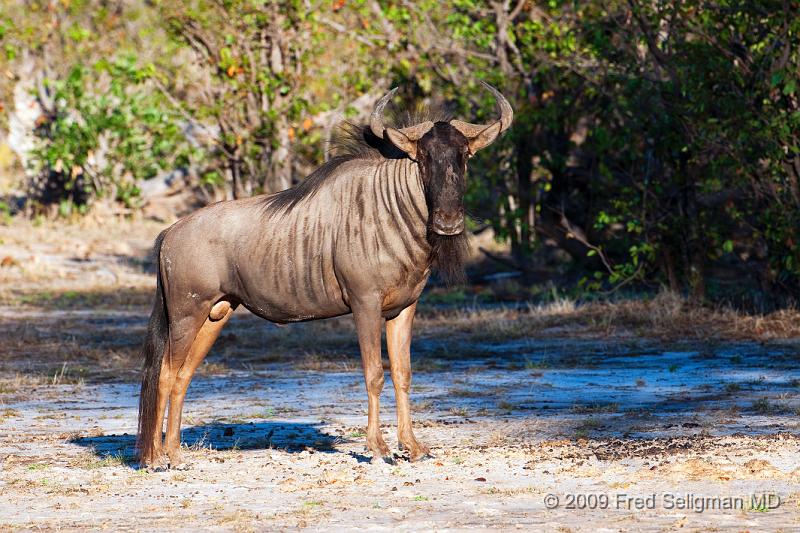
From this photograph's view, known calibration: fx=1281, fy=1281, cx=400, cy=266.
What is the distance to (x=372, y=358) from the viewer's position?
817 cm

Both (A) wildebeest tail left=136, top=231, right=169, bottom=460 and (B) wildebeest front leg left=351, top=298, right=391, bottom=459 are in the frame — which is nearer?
(B) wildebeest front leg left=351, top=298, right=391, bottom=459

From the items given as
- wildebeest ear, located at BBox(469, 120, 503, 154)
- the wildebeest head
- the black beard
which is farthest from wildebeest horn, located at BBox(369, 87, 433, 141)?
the black beard

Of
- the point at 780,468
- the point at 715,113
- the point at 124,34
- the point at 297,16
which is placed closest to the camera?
the point at 780,468

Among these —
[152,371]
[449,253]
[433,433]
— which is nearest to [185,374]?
[152,371]

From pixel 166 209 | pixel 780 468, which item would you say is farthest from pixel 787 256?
pixel 166 209

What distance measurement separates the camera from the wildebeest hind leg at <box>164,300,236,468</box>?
832 cm

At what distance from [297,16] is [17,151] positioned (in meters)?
13.4

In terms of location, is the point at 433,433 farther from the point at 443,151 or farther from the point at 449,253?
the point at 443,151

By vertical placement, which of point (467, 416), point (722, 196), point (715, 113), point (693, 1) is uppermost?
point (693, 1)

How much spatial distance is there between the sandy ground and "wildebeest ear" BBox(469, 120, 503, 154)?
1.95 meters

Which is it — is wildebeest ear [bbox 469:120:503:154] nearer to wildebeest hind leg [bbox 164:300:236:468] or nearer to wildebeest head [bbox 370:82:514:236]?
wildebeest head [bbox 370:82:514:236]

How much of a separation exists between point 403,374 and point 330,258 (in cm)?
89

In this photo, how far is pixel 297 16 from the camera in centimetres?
1983

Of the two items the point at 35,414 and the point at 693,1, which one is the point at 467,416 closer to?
the point at 35,414
